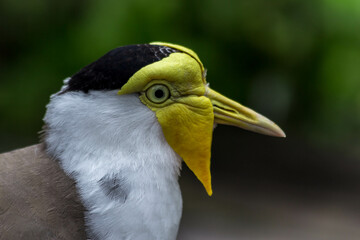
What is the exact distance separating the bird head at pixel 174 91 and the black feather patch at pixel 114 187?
29 cm

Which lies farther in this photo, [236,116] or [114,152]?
[236,116]

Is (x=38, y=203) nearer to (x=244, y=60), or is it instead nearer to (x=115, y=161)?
(x=115, y=161)

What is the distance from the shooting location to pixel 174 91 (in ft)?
7.16

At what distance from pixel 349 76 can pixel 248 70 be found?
105cm

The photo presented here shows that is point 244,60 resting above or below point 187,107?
below

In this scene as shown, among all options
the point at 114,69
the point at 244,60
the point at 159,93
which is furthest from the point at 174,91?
the point at 244,60

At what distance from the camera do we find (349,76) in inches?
210

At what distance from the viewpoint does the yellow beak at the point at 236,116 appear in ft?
7.54

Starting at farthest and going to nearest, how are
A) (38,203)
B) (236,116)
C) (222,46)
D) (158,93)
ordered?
1. (222,46)
2. (236,116)
3. (158,93)
4. (38,203)

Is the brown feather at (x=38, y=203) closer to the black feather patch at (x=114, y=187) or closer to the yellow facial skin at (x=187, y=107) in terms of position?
the black feather patch at (x=114, y=187)

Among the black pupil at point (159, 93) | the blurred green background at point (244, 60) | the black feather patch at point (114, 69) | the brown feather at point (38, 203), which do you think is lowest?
the blurred green background at point (244, 60)

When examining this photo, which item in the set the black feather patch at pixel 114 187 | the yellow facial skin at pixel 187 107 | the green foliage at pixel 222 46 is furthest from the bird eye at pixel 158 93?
the green foliage at pixel 222 46

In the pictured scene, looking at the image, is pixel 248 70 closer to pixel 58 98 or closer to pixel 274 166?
pixel 274 166

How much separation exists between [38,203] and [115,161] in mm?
340
